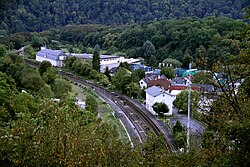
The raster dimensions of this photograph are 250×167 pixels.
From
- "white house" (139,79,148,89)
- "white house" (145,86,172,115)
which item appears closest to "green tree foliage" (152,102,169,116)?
"white house" (145,86,172,115)

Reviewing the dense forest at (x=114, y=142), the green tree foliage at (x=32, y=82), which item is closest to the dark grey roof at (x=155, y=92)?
the green tree foliage at (x=32, y=82)

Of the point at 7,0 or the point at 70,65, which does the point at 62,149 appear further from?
the point at 7,0

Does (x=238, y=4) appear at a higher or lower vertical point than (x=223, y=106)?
higher

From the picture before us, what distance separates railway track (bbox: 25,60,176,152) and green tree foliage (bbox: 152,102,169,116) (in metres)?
0.30

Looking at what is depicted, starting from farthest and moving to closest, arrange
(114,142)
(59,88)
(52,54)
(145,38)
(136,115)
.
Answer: (145,38), (52,54), (59,88), (136,115), (114,142)

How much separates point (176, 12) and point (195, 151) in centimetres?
3521

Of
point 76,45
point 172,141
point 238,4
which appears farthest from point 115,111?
point 238,4

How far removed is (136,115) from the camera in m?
11.5

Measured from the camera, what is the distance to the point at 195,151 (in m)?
3.10

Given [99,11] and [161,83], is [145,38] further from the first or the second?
[99,11]

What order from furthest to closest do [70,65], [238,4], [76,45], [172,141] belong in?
[238,4]
[76,45]
[70,65]
[172,141]

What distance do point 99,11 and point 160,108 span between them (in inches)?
1202

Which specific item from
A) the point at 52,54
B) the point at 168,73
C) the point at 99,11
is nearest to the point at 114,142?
the point at 168,73

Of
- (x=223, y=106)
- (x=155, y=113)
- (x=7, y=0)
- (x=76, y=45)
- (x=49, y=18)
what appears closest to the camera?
(x=223, y=106)
